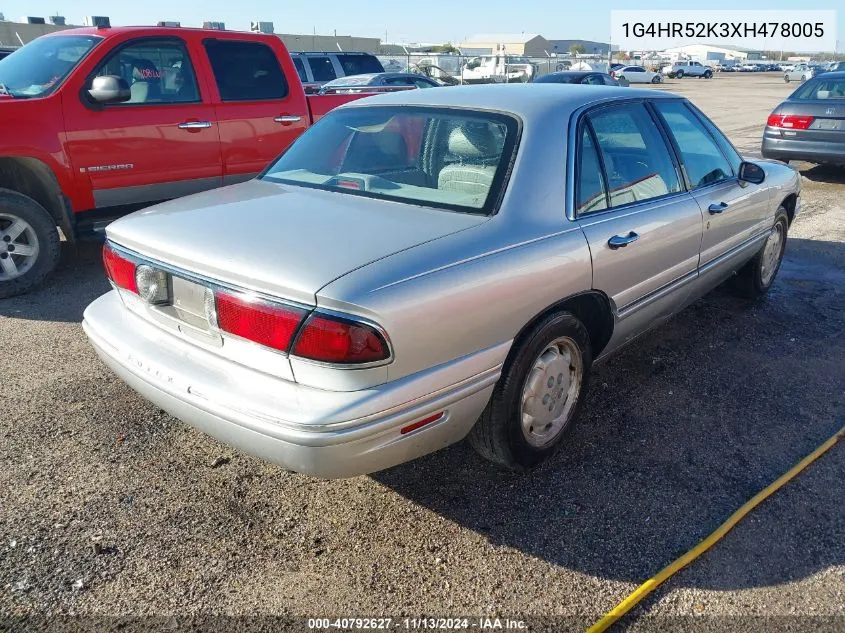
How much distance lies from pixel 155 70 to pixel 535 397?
4.58 m

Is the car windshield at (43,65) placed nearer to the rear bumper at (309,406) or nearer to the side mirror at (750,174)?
the rear bumper at (309,406)

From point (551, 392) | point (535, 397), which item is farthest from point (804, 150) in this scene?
point (535, 397)

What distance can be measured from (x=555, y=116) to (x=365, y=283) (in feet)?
4.65

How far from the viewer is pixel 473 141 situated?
321 cm

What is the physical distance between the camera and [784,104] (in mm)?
10391

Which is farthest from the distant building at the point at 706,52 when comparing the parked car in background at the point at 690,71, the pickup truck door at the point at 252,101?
the pickup truck door at the point at 252,101

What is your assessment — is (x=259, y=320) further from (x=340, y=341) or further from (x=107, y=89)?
(x=107, y=89)

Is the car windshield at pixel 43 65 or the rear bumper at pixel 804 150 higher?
the car windshield at pixel 43 65

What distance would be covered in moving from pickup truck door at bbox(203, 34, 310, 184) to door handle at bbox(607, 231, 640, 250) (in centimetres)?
380

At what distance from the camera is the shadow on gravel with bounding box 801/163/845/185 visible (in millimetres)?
10634

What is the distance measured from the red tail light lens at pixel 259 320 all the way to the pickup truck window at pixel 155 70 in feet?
12.7

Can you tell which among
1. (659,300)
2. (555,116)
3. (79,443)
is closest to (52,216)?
(79,443)

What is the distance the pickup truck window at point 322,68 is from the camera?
14.6 m

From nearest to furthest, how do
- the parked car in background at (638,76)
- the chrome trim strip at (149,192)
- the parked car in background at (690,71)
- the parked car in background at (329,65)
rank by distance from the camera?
1. the chrome trim strip at (149,192)
2. the parked car in background at (329,65)
3. the parked car in background at (638,76)
4. the parked car in background at (690,71)
